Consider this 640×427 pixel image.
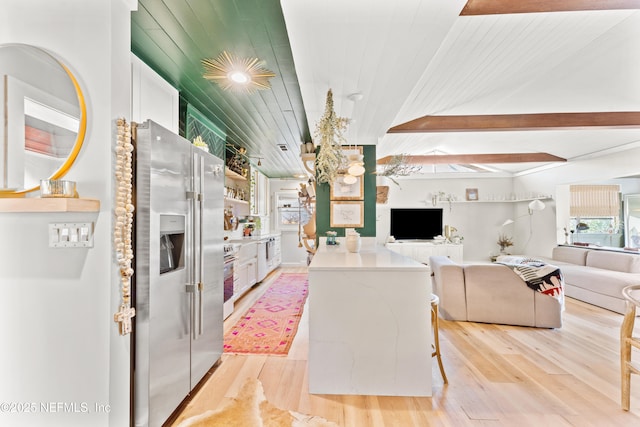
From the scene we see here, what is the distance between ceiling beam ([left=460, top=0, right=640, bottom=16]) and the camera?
1667 millimetres

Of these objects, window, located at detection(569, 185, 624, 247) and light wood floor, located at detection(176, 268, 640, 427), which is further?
window, located at detection(569, 185, 624, 247)

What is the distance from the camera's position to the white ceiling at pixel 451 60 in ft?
5.33

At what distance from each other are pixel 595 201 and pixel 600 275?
2153mm

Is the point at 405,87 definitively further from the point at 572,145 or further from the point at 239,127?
the point at 572,145

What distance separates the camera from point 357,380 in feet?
7.04

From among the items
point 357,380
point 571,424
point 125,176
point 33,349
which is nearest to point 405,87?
point 125,176

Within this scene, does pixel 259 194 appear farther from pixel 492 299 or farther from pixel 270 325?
pixel 492 299

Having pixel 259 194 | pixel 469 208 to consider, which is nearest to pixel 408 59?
pixel 259 194

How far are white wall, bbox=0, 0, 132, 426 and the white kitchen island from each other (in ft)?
4.20

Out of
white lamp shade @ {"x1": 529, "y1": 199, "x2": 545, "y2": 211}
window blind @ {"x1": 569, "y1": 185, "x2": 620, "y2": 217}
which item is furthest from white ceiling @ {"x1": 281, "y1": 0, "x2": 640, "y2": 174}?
white lamp shade @ {"x1": 529, "y1": 199, "x2": 545, "y2": 211}

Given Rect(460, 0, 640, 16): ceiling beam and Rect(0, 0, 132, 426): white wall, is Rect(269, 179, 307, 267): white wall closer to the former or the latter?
Rect(460, 0, 640, 16): ceiling beam

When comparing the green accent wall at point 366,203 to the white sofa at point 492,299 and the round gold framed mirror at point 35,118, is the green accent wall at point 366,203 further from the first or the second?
the round gold framed mirror at point 35,118

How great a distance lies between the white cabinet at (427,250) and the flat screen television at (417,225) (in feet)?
1.09

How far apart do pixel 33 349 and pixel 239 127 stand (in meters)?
3.07
